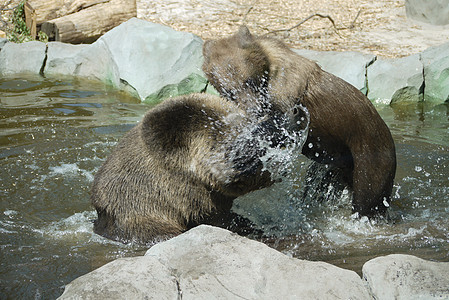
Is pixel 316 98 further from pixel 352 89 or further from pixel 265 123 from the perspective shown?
pixel 265 123

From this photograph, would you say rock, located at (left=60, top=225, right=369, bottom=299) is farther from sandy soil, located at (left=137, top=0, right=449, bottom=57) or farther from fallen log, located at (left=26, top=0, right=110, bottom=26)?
fallen log, located at (left=26, top=0, right=110, bottom=26)

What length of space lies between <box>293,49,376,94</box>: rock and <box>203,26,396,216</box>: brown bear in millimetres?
4079

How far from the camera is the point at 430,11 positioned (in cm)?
1313

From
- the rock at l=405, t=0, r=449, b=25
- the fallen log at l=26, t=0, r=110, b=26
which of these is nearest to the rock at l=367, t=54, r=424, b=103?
the rock at l=405, t=0, r=449, b=25

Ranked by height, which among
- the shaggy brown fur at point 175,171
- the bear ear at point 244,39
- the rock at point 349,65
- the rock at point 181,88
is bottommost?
the rock at point 181,88

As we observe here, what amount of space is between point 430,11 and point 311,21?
2788 millimetres

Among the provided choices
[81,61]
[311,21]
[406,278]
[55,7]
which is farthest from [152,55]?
[406,278]

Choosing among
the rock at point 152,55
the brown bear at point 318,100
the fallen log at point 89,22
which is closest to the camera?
the brown bear at point 318,100

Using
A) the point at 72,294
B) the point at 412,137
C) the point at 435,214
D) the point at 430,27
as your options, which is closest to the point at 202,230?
the point at 72,294

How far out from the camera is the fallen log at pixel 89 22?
11.2 metres

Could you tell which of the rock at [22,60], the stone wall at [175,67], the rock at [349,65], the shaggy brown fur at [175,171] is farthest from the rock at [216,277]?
the rock at [22,60]

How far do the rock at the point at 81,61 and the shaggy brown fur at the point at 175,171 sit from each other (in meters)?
5.59

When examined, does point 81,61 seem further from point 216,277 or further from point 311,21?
point 216,277

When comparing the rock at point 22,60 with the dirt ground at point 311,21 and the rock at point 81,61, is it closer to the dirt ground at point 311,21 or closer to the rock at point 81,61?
Answer: the rock at point 81,61
